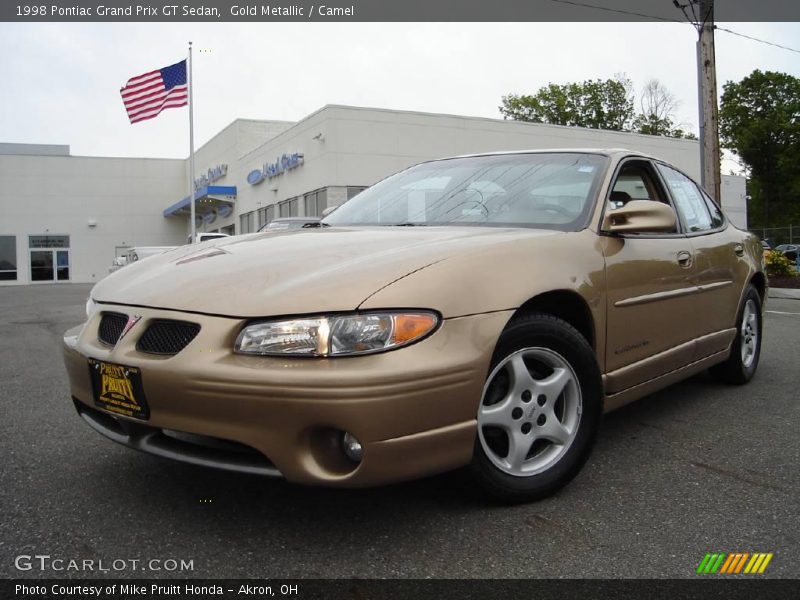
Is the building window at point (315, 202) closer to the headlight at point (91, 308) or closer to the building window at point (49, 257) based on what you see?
the building window at point (49, 257)

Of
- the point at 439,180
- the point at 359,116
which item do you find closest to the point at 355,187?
the point at 359,116

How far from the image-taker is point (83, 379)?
2.48 meters

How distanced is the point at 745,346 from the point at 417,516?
306 centimetres

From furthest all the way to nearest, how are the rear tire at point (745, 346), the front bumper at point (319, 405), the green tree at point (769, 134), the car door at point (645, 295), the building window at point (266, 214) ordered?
the green tree at point (769, 134), the building window at point (266, 214), the rear tire at point (745, 346), the car door at point (645, 295), the front bumper at point (319, 405)

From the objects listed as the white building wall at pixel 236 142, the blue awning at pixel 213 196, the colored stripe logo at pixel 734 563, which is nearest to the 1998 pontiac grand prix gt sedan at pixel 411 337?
the colored stripe logo at pixel 734 563

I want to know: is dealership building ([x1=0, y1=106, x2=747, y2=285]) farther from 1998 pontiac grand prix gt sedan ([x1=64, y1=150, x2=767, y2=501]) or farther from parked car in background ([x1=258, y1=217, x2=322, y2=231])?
1998 pontiac grand prix gt sedan ([x1=64, y1=150, x2=767, y2=501])

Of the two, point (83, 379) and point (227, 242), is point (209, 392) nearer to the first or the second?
point (83, 379)

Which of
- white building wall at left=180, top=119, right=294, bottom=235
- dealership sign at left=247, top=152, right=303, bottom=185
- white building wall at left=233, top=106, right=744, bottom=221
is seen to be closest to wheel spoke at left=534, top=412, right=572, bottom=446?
white building wall at left=233, top=106, right=744, bottom=221

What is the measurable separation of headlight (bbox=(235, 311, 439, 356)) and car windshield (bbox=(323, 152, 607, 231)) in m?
1.04

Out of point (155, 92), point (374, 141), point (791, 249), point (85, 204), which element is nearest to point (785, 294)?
point (374, 141)

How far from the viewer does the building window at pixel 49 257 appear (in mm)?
38562

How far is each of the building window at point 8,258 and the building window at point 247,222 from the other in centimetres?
1421

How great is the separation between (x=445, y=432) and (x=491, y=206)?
135 centimetres

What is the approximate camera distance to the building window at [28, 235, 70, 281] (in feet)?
127
